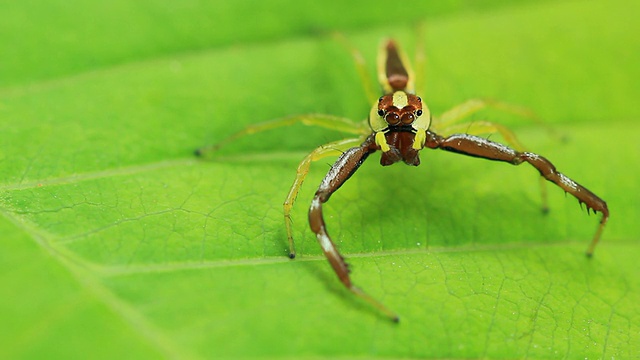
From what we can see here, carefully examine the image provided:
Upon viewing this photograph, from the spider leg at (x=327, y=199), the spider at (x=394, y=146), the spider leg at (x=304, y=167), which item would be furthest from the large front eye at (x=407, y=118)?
the spider leg at (x=304, y=167)

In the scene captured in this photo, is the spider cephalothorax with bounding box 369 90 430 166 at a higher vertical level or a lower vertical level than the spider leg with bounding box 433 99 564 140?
lower

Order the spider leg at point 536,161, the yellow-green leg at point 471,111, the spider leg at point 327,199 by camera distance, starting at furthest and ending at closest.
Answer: the yellow-green leg at point 471,111 → the spider leg at point 536,161 → the spider leg at point 327,199

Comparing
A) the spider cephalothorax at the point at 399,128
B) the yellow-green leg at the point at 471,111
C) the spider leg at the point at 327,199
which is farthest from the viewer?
the yellow-green leg at the point at 471,111

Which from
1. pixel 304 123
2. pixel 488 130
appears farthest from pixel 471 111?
pixel 304 123

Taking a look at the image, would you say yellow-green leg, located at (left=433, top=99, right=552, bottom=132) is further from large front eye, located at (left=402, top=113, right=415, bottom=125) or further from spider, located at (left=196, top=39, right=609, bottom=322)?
large front eye, located at (left=402, top=113, right=415, bottom=125)

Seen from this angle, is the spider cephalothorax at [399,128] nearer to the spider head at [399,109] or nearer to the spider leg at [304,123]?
the spider head at [399,109]

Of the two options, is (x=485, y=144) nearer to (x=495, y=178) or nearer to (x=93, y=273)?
(x=495, y=178)

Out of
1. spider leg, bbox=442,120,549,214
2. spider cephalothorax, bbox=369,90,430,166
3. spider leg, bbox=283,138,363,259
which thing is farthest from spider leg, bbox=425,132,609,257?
spider leg, bbox=283,138,363,259

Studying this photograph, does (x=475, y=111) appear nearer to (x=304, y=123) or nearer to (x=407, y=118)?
(x=407, y=118)
